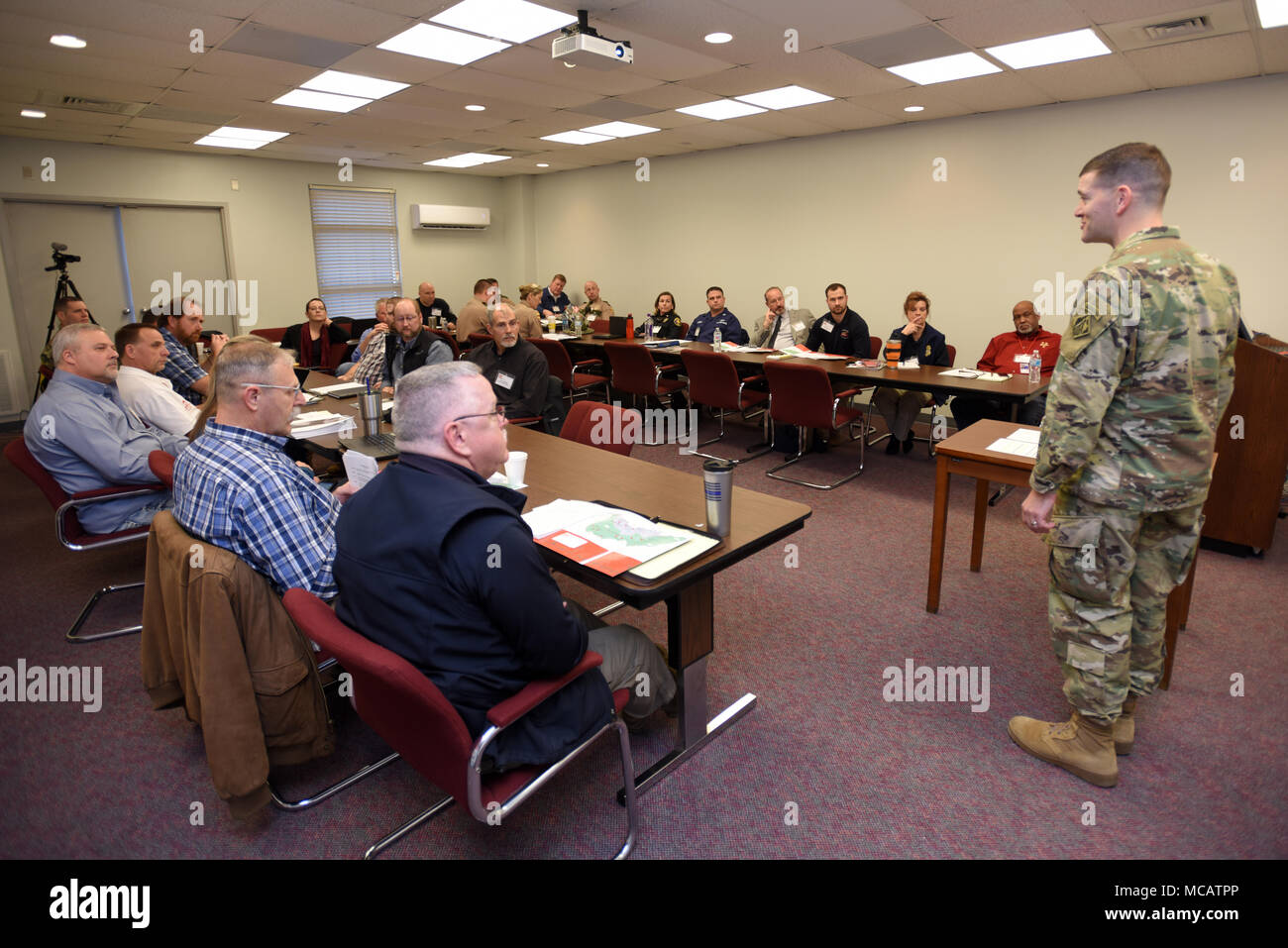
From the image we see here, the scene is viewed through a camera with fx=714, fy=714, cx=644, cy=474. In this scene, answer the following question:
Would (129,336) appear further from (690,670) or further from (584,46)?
(690,670)

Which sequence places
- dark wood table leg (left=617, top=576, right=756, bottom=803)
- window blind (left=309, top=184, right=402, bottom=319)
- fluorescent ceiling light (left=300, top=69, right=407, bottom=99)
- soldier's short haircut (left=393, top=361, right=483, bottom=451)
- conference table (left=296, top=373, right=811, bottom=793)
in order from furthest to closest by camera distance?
window blind (left=309, top=184, right=402, bottom=319) < fluorescent ceiling light (left=300, top=69, right=407, bottom=99) < dark wood table leg (left=617, top=576, right=756, bottom=803) < conference table (left=296, top=373, right=811, bottom=793) < soldier's short haircut (left=393, top=361, right=483, bottom=451)

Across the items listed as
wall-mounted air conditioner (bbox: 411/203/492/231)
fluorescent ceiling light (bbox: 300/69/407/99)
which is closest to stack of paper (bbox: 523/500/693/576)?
fluorescent ceiling light (bbox: 300/69/407/99)

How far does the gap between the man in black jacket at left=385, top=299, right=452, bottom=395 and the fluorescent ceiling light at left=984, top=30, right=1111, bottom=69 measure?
148 inches

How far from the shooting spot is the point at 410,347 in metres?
4.13

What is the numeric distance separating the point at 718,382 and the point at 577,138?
366 centimetres

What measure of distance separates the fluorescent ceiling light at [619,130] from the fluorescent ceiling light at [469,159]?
1.88 metres

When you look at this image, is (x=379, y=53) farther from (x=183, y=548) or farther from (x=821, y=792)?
(x=821, y=792)

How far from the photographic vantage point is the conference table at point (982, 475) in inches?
95.1

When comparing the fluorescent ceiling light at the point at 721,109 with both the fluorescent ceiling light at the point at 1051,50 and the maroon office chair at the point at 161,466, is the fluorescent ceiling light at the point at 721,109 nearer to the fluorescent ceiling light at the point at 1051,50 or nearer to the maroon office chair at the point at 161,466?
the fluorescent ceiling light at the point at 1051,50

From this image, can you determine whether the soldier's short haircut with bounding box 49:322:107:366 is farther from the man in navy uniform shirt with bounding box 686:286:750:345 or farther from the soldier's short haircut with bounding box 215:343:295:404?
the man in navy uniform shirt with bounding box 686:286:750:345

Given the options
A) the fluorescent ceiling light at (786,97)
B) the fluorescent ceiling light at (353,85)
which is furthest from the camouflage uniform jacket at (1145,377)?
the fluorescent ceiling light at (353,85)

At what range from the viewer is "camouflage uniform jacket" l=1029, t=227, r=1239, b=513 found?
1737 millimetres

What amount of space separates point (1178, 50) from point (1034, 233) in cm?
181
